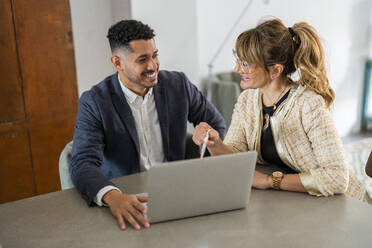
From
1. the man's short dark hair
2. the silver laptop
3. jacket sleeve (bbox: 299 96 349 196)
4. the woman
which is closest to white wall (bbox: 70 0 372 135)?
the man's short dark hair

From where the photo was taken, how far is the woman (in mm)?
1387

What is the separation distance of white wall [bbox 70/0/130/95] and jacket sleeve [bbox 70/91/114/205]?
4.72 ft

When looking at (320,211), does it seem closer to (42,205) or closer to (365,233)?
(365,233)

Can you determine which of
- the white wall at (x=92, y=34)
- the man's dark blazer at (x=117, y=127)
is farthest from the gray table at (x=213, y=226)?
the white wall at (x=92, y=34)

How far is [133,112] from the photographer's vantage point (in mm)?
1843

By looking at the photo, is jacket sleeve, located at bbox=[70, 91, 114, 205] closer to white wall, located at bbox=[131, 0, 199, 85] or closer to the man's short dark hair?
the man's short dark hair

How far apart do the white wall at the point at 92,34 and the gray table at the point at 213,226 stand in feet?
6.44

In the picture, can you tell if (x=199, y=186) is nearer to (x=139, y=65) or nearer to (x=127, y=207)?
(x=127, y=207)

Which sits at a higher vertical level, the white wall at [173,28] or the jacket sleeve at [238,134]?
the white wall at [173,28]

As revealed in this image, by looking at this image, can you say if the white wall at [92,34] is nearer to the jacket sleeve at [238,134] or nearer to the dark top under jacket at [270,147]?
the jacket sleeve at [238,134]

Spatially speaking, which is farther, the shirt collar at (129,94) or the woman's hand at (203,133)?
the shirt collar at (129,94)

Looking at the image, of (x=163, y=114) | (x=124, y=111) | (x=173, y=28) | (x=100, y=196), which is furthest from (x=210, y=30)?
(x=100, y=196)

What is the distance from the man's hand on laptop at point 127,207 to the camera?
1.14 metres

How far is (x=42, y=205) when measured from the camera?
1.27 metres
